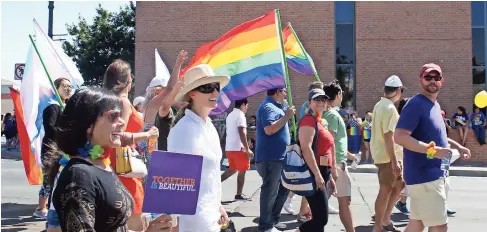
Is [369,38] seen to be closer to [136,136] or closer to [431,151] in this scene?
[431,151]

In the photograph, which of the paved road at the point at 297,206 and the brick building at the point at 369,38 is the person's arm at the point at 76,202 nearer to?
the paved road at the point at 297,206

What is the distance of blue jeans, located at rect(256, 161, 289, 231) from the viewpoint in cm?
616

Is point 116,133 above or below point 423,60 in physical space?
below

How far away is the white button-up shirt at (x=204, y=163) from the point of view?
3.12 metres

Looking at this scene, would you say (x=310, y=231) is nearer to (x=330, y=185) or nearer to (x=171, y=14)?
(x=330, y=185)

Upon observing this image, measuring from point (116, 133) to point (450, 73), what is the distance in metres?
20.7

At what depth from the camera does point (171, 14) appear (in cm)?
Result: 2209

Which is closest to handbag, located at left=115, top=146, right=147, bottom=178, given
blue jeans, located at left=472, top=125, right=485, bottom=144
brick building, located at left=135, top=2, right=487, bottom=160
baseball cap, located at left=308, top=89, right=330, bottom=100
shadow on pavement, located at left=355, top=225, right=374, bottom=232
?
baseball cap, located at left=308, top=89, right=330, bottom=100

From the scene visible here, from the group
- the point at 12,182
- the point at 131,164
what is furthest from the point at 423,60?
the point at 131,164

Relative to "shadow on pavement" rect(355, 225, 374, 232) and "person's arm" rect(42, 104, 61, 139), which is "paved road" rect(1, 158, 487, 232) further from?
"person's arm" rect(42, 104, 61, 139)

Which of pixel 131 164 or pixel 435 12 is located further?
pixel 435 12

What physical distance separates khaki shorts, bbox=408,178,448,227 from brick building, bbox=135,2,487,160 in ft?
55.0

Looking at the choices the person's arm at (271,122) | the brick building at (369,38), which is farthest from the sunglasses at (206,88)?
the brick building at (369,38)

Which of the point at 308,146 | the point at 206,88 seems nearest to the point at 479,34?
the point at 308,146
